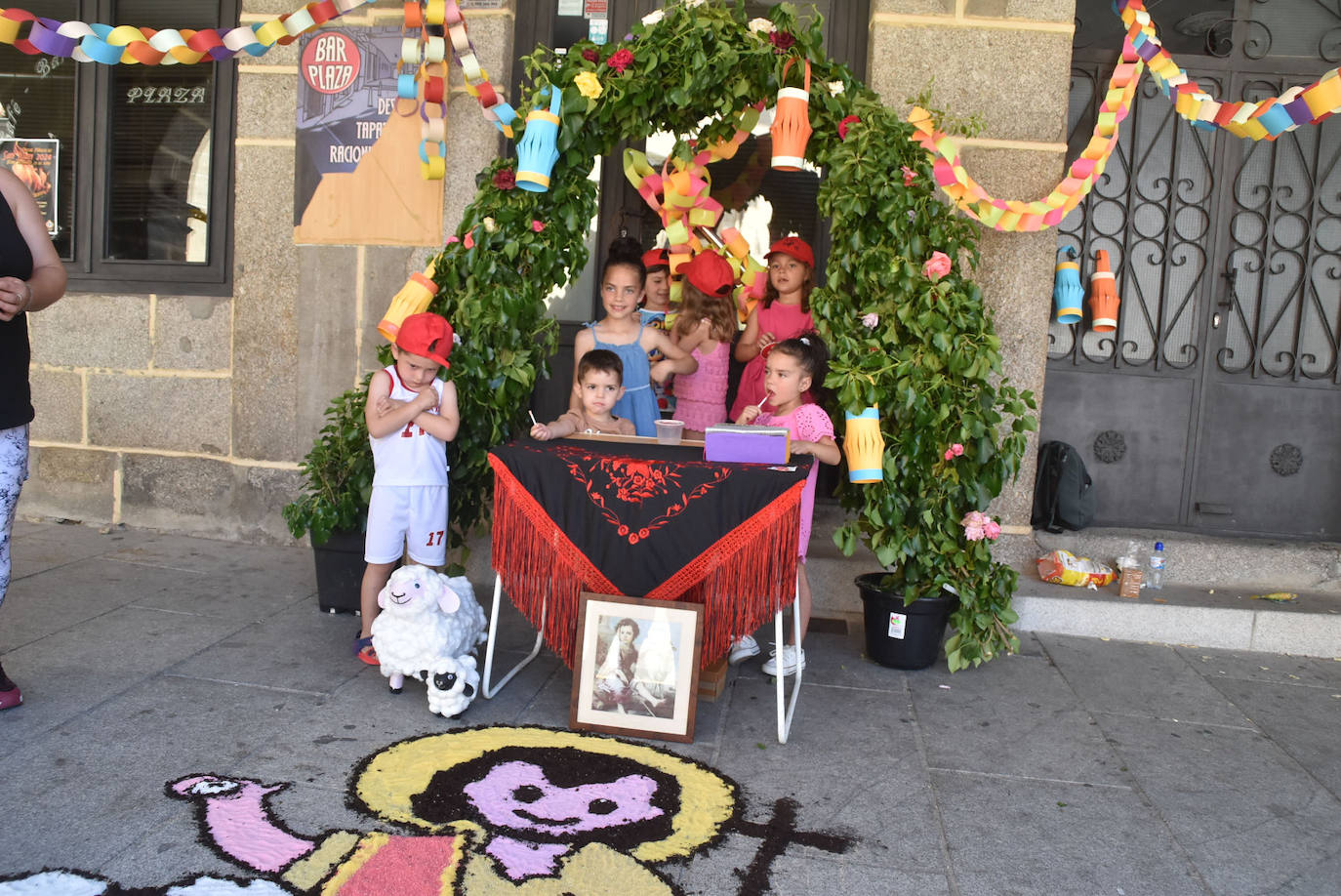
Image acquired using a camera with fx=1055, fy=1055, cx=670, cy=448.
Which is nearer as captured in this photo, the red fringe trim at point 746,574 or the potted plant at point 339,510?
the red fringe trim at point 746,574

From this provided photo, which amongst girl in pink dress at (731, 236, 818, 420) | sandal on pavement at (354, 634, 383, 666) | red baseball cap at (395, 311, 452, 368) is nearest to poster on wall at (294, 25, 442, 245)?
red baseball cap at (395, 311, 452, 368)

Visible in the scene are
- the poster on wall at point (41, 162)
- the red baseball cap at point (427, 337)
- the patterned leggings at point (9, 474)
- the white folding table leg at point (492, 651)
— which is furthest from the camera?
the poster on wall at point (41, 162)

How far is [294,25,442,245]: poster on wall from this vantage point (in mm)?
5422

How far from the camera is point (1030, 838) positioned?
9.43ft

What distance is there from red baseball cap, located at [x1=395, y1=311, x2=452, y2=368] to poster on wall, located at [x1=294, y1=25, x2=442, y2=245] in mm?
1652

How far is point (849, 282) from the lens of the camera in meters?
4.31

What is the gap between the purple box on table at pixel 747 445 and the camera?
350 cm

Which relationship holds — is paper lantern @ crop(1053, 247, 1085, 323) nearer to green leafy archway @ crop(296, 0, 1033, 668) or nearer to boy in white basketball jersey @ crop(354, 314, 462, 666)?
green leafy archway @ crop(296, 0, 1033, 668)

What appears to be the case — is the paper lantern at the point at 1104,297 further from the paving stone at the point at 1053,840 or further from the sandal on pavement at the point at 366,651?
the sandal on pavement at the point at 366,651

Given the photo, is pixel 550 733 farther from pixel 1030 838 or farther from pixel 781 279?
pixel 781 279

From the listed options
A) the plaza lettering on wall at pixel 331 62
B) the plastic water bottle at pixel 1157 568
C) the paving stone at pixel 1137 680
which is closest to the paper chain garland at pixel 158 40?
A: the plaza lettering on wall at pixel 331 62

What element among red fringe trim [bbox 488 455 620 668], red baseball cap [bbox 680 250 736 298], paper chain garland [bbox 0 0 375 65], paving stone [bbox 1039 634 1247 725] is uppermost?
paper chain garland [bbox 0 0 375 65]

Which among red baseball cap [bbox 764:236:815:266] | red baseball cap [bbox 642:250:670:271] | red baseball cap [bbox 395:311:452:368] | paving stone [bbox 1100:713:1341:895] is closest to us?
paving stone [bbox 1100:713:1341:895]

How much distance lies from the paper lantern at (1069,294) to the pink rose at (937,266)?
1.53m
